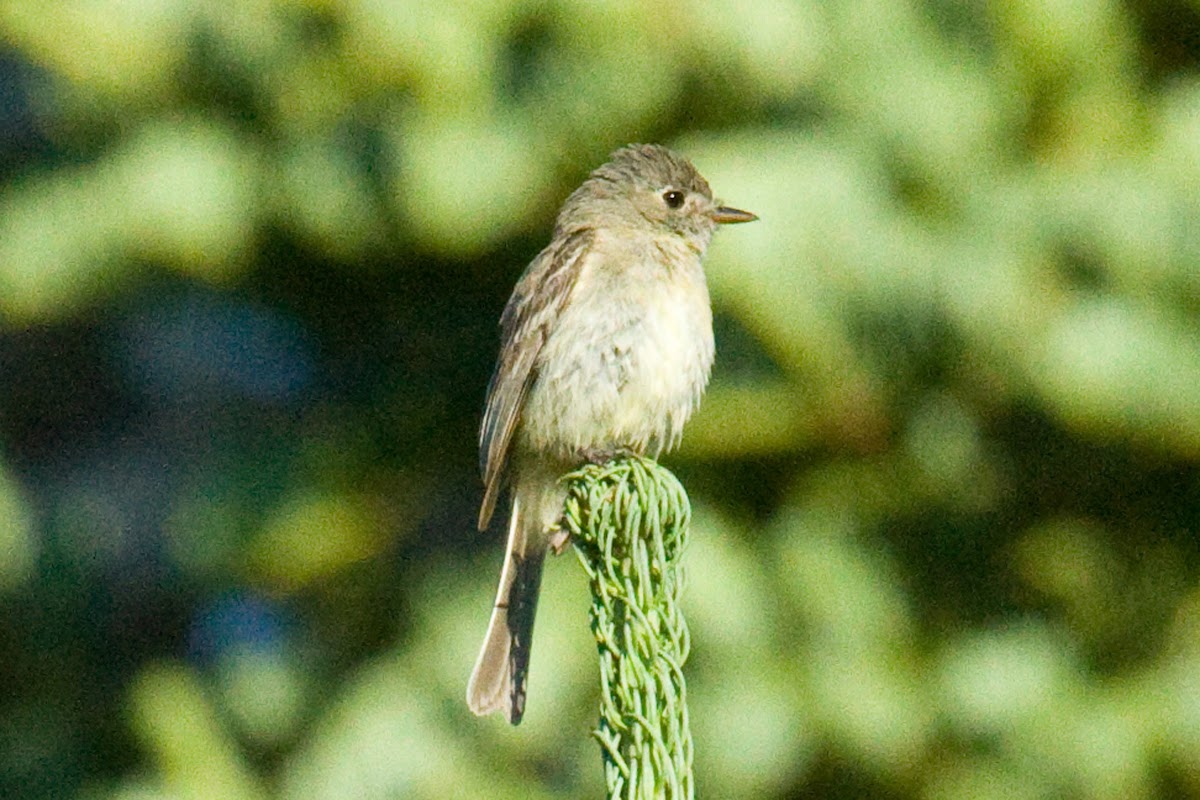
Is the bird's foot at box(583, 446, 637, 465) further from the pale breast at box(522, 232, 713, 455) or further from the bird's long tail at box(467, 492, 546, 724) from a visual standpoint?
the bird's long tail at box(467, 492, 546, 724)

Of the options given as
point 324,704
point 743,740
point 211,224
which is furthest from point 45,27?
point 743,740

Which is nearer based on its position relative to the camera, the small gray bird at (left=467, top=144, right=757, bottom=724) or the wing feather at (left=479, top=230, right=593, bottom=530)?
the small gray bird at (left=467, top=144, right=757, bottom=724)

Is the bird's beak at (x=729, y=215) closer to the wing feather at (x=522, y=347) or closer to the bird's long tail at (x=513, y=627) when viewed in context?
the wing feather at (x=522, y=347)

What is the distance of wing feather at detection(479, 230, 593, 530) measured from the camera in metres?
4.62

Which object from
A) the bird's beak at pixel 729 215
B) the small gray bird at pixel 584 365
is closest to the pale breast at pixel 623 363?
the small gray bird at pixel 584 365

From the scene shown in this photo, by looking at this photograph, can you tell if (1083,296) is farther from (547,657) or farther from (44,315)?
(44,315)

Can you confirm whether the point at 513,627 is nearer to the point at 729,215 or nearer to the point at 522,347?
the point at 522,347

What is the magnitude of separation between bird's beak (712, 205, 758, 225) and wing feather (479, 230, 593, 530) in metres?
0.38

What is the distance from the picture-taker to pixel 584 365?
14.8 feet

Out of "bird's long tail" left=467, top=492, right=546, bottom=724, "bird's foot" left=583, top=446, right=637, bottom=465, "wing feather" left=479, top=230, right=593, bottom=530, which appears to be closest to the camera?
"bird's long tail" left=467, top=492, right=546, bottom=724

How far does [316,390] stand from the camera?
6.11 metres

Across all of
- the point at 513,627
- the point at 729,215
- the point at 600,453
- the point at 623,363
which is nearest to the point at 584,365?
the point at 623,363

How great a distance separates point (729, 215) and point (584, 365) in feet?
2.06

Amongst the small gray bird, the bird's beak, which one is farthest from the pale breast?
the bird's beak
